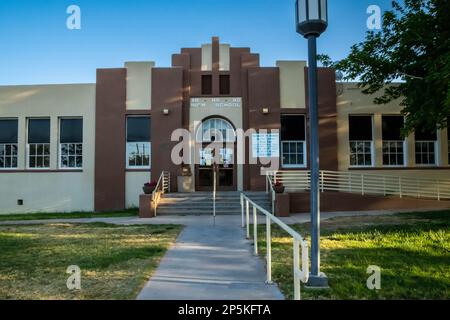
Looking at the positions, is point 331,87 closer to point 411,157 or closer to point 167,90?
point 411,157

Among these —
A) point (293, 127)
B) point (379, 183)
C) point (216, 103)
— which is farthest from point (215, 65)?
point (379, 183)

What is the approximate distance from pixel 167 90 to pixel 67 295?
14.5m

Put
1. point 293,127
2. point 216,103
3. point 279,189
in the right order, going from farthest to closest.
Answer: point 216,103
point 293,127
point 279,189

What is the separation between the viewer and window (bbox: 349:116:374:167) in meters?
19.2

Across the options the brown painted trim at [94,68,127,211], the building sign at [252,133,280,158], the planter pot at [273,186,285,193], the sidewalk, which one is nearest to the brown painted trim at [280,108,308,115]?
the building sign at [252,133,280,158]

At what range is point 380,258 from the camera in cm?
702

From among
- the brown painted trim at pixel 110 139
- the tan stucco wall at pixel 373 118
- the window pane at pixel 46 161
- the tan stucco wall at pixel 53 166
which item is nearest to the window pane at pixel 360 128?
the tan stucco wall at pixel 373 118

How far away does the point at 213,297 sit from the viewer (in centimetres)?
484

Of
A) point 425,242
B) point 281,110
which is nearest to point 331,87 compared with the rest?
point 281,110

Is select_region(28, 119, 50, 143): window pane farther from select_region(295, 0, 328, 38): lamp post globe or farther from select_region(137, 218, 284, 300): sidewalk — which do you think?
select_region(295, 0, 328, 38): lamp post globe

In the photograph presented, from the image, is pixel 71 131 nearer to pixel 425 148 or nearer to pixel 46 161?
pixel 46 161

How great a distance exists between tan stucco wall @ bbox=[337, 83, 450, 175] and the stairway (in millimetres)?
5048

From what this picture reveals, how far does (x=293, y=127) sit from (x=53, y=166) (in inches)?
438

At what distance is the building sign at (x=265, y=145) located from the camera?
18469 mm
